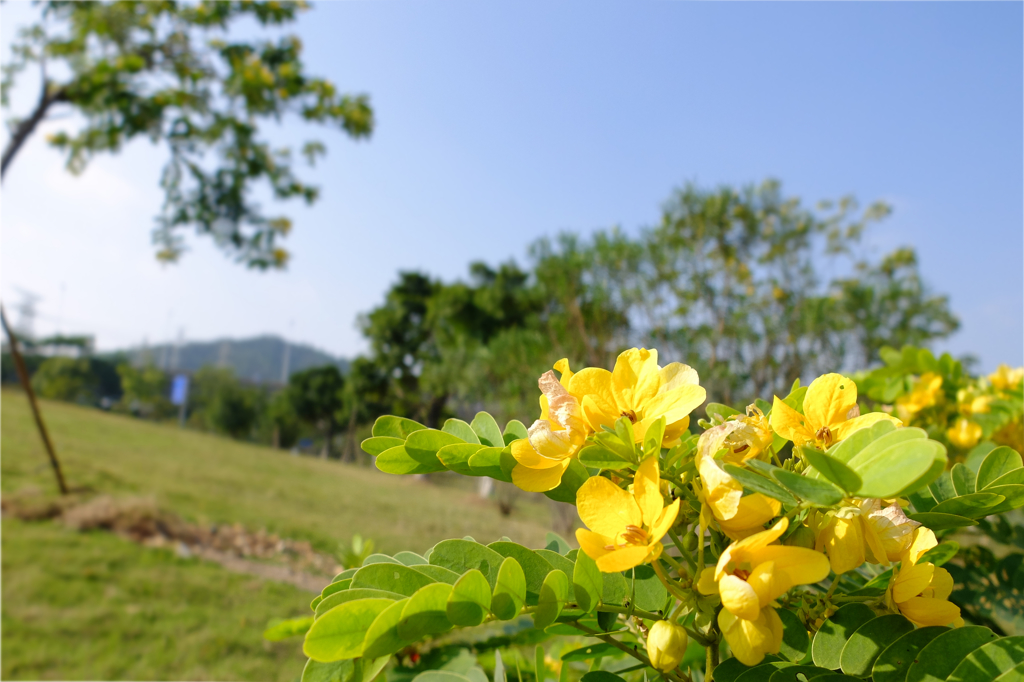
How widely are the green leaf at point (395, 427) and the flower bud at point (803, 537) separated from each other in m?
0.25

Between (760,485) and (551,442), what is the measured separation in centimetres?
11

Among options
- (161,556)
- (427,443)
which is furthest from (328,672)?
(161,556)

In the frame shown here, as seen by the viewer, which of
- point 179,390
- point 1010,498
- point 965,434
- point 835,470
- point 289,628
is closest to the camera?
point 835,470

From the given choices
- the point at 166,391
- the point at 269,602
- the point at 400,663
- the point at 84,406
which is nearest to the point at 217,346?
the point at 166,391

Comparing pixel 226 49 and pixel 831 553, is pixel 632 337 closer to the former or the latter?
pixel 831 553

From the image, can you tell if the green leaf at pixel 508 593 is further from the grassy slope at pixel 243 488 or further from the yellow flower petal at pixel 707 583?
the grassy slope at pixel 243 488

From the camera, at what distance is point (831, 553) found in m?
0.28

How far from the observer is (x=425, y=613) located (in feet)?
0.96

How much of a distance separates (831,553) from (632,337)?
309 centimetres

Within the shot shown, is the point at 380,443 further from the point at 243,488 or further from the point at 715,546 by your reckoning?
the point at 243,488

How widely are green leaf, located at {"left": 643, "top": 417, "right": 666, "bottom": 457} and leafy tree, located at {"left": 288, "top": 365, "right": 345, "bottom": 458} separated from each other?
14.3 m

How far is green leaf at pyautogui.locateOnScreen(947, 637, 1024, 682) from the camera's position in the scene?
0.89 feet

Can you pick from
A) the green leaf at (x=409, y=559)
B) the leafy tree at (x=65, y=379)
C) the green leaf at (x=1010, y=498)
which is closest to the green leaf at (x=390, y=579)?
the green leaf at (x=409, y=559)

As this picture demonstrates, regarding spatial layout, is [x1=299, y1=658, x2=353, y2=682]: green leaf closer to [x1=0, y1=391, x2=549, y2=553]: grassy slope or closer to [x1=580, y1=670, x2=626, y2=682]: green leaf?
[x1=580, y1=670, x2=626, y2=682]: green leaf
